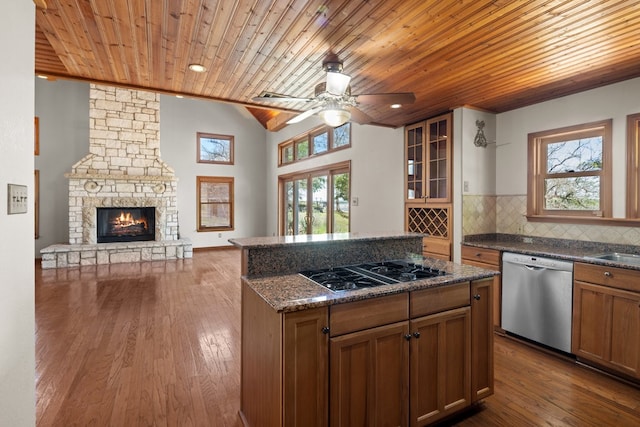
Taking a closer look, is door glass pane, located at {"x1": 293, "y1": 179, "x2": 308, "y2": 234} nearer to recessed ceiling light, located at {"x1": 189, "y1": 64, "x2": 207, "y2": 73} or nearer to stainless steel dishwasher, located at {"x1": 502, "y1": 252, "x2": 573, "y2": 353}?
recessed ceiling light, located at {"x1": 189, "y1": 64, "x2": 207, "y2": 73}

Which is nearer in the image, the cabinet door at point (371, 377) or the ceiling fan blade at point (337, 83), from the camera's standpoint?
the cabinet door at point (371, 377)

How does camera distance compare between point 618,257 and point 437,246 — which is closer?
point 618,257

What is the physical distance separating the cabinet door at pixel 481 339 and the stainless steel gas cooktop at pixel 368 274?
27cm

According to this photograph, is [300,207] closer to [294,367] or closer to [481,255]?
[481,255]

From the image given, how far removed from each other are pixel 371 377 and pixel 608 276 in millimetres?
2210

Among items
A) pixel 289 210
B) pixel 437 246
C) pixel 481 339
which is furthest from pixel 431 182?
pixel 289 210

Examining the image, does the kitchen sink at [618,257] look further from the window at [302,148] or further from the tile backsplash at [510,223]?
the window at [302,148]

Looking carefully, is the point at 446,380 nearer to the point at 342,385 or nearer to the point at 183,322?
the point at 342,385

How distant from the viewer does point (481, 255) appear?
11.7 feet

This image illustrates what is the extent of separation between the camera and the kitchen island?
151 centimetres

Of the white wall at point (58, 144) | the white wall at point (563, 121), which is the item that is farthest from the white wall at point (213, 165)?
the white wall at point (563, 121)

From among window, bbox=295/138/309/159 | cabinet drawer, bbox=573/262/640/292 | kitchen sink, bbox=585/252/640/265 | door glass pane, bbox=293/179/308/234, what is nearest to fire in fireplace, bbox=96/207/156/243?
door glass pane, bbox=293/179/308/234

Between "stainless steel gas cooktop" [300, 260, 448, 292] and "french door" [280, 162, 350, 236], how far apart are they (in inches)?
152

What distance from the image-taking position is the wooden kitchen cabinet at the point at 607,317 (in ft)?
7.90
